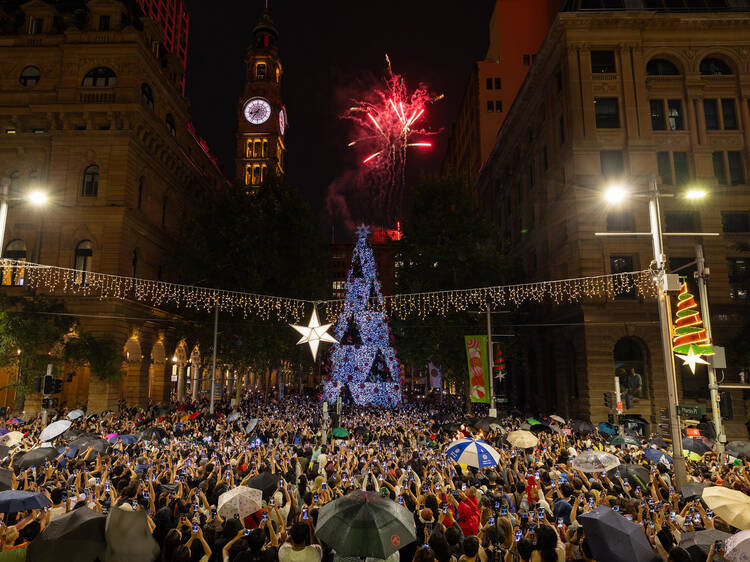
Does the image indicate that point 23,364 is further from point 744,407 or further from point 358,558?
point 744,407

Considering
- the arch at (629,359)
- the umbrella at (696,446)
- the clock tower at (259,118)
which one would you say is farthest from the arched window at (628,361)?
the clock tower at (259,118)

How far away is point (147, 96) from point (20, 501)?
39.7 meters

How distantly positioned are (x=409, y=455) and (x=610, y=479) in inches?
224

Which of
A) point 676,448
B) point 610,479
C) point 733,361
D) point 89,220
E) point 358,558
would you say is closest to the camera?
point 358,558

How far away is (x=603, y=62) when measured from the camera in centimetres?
3406

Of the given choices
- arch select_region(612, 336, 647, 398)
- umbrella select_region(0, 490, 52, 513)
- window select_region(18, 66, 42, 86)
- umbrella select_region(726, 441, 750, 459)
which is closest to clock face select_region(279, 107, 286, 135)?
window select_region(18, 66, 42, 86)

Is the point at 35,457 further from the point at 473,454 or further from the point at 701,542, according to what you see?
the point at 701,542

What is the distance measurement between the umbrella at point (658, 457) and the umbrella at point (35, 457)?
15.6 metres

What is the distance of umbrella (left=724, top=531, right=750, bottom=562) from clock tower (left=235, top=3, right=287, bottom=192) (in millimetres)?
82991

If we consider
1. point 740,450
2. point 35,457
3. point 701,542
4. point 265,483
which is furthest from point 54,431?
point 740,450

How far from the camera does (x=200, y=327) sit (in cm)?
3822

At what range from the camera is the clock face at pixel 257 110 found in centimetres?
8356

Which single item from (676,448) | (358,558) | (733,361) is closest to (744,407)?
(733,361)

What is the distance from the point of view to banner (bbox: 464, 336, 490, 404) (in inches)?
1209
